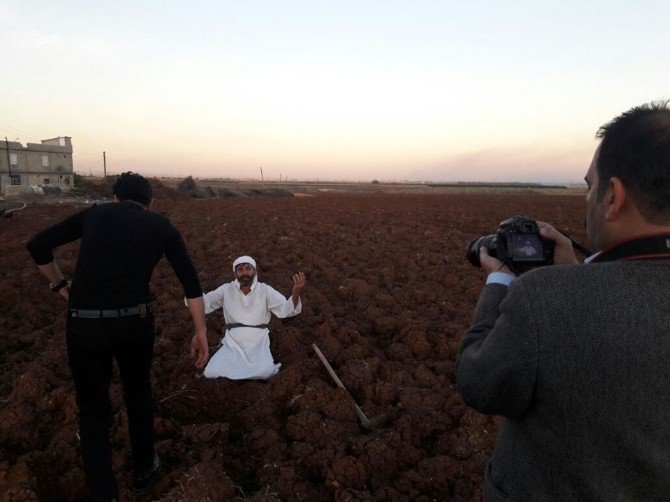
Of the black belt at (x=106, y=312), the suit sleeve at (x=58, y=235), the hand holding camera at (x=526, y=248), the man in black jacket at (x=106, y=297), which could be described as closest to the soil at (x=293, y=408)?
the man in black jacket at (x=106, y=297)

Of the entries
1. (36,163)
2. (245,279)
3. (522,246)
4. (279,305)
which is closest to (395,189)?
(36,163)

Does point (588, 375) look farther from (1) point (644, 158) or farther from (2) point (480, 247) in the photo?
(2) point (480, 247)

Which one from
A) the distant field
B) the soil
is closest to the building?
the distant field

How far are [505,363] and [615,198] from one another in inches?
Answer: 17.4

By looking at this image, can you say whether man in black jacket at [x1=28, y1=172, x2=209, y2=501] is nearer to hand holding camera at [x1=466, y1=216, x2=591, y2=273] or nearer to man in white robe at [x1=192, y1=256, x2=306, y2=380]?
man in white robe at [x1=192, y1=256, x2=306, y2=380]

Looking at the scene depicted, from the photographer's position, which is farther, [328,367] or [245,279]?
[245,279]

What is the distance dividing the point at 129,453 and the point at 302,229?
35.5 ft

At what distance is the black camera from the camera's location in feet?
4.53

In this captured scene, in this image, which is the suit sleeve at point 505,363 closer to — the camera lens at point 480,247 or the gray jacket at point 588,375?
the gray jacket at point 588,375

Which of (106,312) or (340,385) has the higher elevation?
(106,312)

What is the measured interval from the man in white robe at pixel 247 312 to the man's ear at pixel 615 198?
11.4 feet

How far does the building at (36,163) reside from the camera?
36844 millimetres

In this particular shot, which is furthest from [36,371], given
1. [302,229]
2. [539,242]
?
[302,229]

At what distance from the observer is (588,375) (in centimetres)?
96
